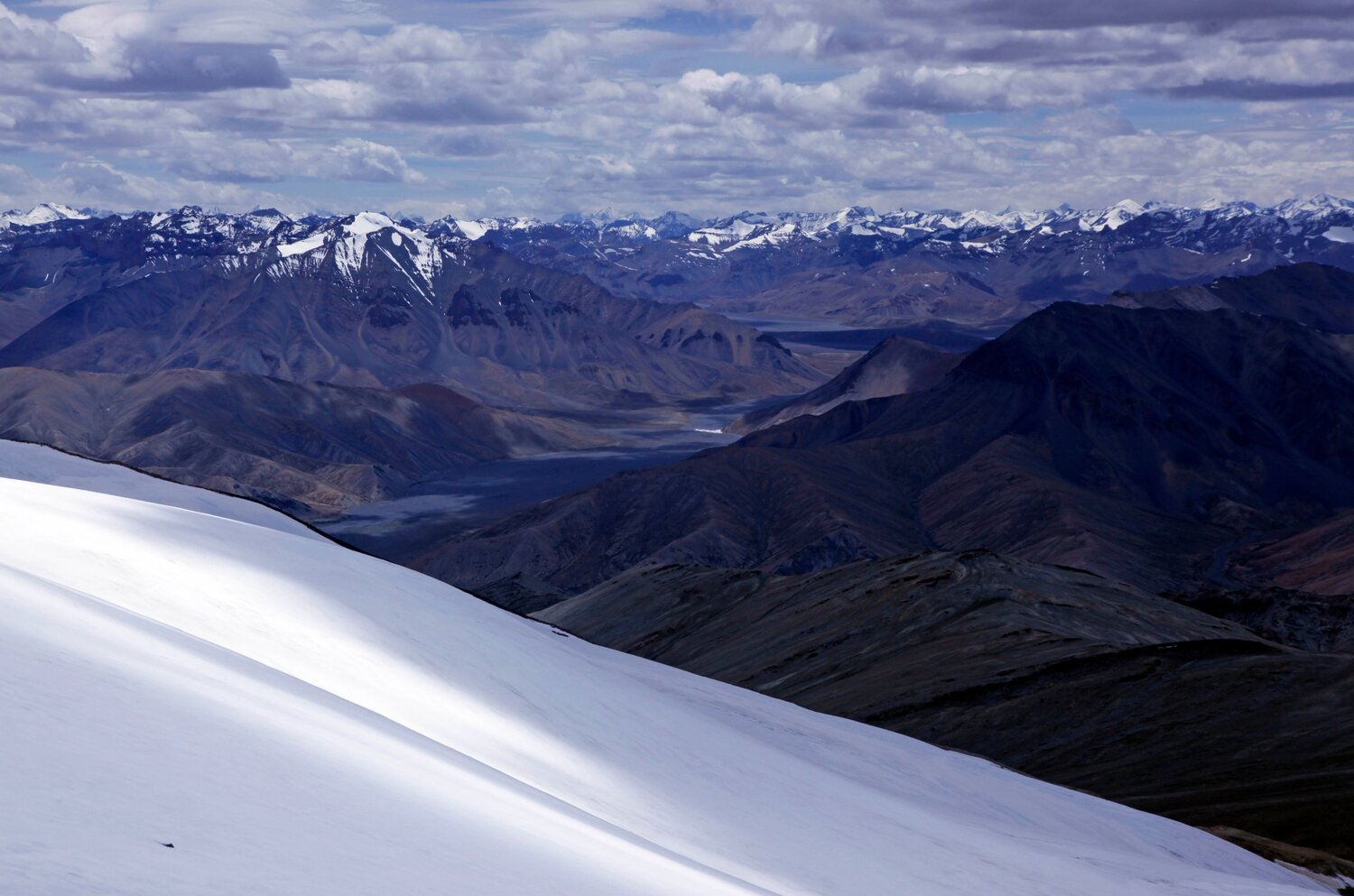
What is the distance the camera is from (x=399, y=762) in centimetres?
1830

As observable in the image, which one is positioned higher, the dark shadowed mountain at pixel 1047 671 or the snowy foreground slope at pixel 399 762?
the snowy foreground slope at pixel 399 762

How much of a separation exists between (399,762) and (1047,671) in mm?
84517

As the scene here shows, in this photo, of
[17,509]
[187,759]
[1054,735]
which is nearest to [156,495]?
[17,509]

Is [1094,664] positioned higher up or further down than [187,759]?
further down

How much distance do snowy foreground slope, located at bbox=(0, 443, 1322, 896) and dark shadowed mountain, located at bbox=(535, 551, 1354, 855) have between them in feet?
89.7

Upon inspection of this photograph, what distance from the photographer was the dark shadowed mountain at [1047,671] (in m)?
74.3

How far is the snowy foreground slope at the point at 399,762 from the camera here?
1224cm

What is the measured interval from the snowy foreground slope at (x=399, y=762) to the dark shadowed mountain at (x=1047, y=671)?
27.3 m

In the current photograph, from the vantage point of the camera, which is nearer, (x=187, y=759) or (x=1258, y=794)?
(x=187, y=759)

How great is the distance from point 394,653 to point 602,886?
15594 mm

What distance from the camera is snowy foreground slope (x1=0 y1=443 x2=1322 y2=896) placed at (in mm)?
12242

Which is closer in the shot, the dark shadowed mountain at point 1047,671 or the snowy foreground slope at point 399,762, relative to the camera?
the snowy foreground slope at point 399,762

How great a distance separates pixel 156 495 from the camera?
51.8 metres

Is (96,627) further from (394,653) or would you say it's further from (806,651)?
(806,651)
